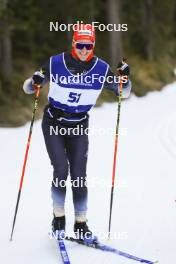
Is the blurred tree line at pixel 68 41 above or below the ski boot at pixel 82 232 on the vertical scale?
above

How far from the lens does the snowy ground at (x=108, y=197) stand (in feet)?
19.7

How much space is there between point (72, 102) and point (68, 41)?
1703 centimetres

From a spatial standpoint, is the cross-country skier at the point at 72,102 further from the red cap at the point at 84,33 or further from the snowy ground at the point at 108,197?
the snowy ground at the point at 108,197

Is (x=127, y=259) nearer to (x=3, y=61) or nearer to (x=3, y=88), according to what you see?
(x=3, y=88)

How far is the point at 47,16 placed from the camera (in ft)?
71.3

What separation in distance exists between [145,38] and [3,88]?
15336 millimetres

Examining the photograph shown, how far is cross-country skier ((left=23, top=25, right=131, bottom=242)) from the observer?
18.6 ft

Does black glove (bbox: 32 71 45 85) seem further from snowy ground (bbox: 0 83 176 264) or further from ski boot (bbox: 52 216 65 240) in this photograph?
snowy ground (bbox: 0 83 176 264)

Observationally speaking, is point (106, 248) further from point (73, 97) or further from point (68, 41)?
point (68, 41)

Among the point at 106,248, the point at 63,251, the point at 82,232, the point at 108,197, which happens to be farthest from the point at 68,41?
the point at 63,251

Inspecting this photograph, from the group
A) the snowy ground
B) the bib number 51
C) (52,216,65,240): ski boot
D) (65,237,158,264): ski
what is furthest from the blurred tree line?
the bib number 51

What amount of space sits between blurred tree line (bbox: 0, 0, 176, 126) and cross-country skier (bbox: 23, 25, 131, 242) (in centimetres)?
842

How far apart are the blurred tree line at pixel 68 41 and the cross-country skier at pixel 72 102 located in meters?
8.42

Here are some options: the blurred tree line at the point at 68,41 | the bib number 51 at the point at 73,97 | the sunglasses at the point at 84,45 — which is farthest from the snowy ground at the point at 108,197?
the blurred tree line at the point at 68,41
